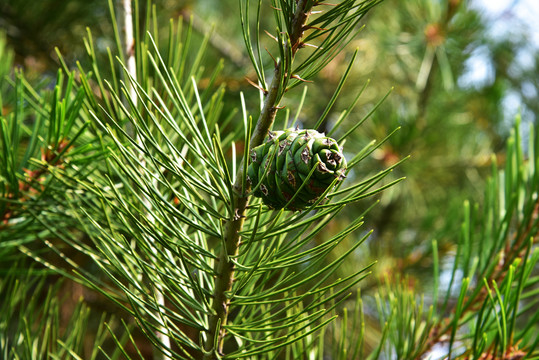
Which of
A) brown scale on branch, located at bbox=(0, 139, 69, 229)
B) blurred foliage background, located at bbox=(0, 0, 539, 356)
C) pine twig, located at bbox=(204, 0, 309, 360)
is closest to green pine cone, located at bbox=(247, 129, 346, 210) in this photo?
pine twig, located at bbox=(204, 0, 309, 360)

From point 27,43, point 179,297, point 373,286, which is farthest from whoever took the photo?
point 373,286

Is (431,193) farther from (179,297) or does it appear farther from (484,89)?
(179,297)

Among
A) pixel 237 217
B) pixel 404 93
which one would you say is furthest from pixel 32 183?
pixel 404 93

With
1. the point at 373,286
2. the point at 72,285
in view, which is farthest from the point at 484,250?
the point at 72,285

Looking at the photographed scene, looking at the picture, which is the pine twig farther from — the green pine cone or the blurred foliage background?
the blurred foliage background

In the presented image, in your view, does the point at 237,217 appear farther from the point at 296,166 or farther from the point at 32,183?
the point at 32,183

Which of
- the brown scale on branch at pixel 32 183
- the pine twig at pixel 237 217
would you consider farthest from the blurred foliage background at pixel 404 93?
the pine twig at pixel 237 217
